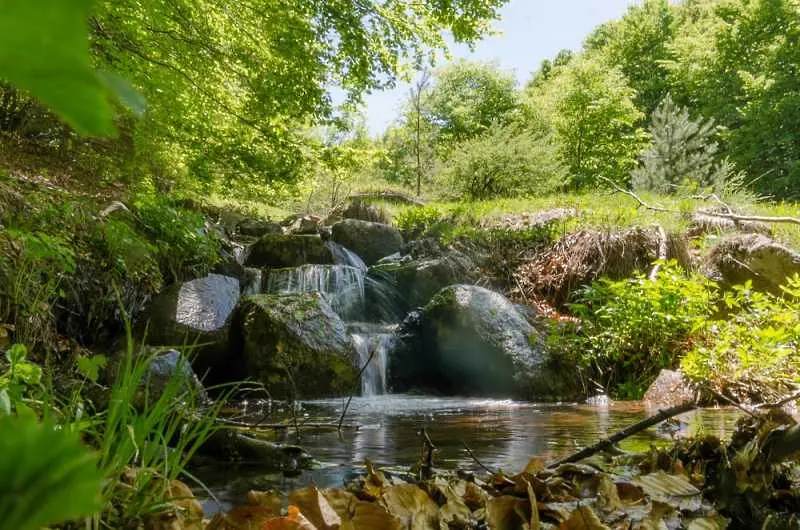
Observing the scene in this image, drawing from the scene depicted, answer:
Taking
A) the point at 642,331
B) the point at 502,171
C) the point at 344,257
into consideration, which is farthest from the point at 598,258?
the point at 502,171

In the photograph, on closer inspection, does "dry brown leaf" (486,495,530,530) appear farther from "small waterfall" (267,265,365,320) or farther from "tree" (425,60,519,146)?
"tree" (425,60,519,146)

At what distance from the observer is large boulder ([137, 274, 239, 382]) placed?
22.1 feet

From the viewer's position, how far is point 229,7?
694cm

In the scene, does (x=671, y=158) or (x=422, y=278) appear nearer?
(x=422, y=278)

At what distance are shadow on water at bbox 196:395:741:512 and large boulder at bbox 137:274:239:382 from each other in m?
1.40

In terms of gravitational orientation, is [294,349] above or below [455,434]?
above

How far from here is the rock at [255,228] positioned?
45.6 ft

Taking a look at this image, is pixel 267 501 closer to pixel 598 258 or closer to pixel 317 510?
pixel 317 510

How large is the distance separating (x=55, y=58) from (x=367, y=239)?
1307 centimetres

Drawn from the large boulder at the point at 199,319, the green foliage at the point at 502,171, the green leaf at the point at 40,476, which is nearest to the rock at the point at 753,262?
the large boulder at the point at 199,319

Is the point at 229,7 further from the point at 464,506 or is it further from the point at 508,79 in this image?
the point at 508,79

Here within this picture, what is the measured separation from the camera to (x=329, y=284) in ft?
34.0

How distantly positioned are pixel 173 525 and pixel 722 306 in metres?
8.96

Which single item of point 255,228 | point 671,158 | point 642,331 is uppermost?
point 671,158
